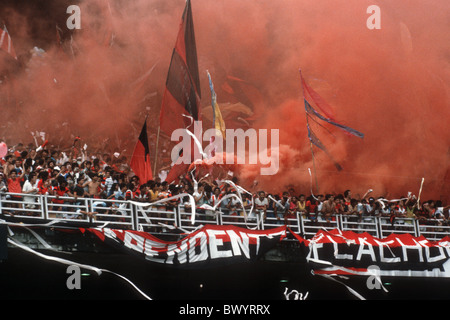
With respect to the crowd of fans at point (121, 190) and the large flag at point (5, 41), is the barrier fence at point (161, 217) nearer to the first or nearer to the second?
the crowd of fans at point (121, 190)

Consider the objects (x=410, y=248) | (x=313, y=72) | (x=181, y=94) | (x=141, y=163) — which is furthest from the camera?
(x=313, y=72)

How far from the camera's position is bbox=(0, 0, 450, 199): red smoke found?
92.4ft

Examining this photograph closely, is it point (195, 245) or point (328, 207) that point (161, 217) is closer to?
point (195, 245)

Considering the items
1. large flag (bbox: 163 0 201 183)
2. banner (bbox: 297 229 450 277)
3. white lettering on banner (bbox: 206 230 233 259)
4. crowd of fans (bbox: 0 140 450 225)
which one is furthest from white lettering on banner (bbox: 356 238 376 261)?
large flag (bbox: 163 0 201 183)

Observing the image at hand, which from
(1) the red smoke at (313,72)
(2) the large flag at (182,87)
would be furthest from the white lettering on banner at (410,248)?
(1) the red smoke at (313,72)

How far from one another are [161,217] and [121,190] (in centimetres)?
109

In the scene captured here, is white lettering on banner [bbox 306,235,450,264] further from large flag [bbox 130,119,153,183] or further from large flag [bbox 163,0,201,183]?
large flag [bbox 130,119,153,183]

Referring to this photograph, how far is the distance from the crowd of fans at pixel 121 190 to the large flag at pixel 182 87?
1745 mm

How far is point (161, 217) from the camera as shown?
596 inches

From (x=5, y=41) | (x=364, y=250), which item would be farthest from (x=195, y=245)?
(x=5, y=41)

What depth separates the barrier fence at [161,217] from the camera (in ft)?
43.9

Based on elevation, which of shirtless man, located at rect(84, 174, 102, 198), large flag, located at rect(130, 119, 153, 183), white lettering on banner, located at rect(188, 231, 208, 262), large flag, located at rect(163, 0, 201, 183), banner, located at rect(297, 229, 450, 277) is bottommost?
banner, located at rect(297, 229, 450, 277)

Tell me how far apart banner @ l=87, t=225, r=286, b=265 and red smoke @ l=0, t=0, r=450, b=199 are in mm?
12493
